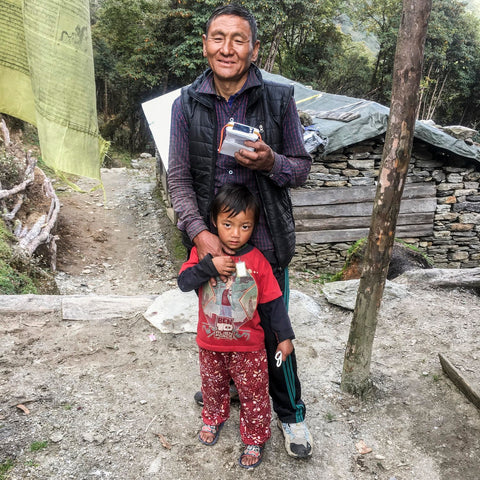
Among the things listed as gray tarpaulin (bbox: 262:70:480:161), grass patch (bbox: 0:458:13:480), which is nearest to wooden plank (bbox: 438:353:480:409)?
grass patch (bbox: 0:458:13:480)

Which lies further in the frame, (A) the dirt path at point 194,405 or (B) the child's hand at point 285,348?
(A) the dirt path at point 194,405

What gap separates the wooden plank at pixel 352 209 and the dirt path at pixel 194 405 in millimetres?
3434

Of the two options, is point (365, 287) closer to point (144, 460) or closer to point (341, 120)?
point (144, 460)

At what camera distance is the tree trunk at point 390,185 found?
2.10 meters

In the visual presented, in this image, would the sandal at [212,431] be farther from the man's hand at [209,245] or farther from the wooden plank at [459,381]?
the wooden plank at [459,381]

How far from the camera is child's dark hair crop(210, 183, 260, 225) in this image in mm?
1708

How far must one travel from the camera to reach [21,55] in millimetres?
1538

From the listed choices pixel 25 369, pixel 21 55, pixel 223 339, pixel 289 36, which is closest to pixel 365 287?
pixel 223 339

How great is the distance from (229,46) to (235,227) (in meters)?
0.75

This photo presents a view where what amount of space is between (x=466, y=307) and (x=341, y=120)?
3.89 meters

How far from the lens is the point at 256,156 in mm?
1621

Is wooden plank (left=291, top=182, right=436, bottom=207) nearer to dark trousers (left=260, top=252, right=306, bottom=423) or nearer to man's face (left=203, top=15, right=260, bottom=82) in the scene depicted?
dark trousers (left=260, top=252, right=306, bottom=423)

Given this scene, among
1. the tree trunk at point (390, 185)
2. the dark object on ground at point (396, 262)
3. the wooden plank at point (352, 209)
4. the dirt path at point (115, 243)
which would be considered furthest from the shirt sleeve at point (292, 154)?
the wooden plank at point (352, 209)

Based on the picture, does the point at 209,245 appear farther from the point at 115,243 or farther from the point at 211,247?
the point at 115,243
